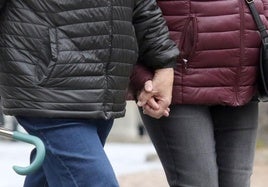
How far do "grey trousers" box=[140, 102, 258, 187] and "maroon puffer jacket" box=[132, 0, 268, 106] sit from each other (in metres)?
0.11

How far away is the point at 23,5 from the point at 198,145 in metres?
1.01

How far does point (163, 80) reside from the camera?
3.28 m

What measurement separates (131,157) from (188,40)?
802 centimetres

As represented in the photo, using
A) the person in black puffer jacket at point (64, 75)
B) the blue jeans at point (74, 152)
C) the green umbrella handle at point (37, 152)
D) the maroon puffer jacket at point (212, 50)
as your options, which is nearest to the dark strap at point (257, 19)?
the maroon puffer jacket at point (212, 50)

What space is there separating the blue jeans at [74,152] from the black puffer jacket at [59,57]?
0.05m

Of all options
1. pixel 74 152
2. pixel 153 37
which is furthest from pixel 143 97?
pixel 74 152

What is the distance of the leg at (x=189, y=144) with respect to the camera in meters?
3.42

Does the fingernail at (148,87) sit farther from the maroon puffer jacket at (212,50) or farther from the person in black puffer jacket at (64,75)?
the person in black puffer jacket at (64,75)

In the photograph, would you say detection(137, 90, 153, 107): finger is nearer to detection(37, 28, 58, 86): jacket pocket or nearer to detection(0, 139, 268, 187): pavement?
detection(37, 28, 58, 86): jacket pocket

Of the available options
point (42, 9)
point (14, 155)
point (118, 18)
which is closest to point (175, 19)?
point (118, 18)

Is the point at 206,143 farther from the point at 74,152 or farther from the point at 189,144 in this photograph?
the point at 74,152

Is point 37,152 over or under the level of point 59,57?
under

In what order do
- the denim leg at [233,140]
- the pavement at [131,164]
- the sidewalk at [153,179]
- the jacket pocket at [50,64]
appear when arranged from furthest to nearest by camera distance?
the pavement at [131,164] → the sidewalk at [153,179] → the denim leg at [233,140] → the jacket pocket at [50,64]

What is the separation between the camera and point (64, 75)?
288cm
